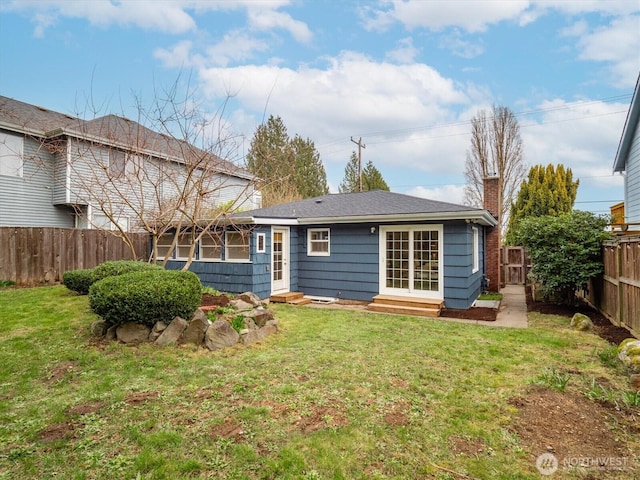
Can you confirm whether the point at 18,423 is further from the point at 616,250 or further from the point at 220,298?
the point at 616,250

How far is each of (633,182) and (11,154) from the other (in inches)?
800

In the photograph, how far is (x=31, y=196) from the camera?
12.6m

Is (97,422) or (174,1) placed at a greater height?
(174,1)

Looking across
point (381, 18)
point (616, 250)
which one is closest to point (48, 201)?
point (381, 18)

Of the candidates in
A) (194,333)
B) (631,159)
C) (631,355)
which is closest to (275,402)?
(194,333)

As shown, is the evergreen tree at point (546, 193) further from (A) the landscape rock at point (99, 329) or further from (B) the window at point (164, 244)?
(A) the landscape rock at point (99, 329)

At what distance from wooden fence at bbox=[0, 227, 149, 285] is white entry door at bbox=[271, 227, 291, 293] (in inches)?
222

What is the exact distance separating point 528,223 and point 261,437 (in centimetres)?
825

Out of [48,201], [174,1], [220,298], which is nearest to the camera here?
[220,298]

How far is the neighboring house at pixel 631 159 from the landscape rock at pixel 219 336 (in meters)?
10.7

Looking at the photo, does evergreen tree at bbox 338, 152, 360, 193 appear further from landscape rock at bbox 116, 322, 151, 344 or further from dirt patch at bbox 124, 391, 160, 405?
dirt patch at bbox 124, 391, 160, 405

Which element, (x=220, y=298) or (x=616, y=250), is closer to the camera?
(x=616, y=250)

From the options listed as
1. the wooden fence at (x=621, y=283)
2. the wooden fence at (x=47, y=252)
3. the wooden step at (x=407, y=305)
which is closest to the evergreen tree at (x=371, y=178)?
the wooden step at (x=407, y=305)

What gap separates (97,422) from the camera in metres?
3.05
